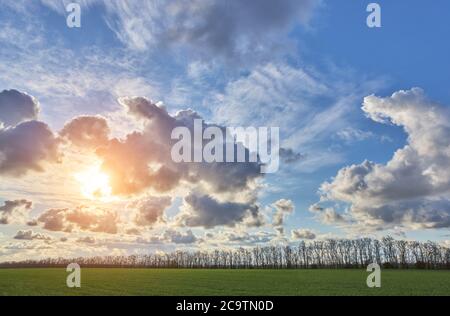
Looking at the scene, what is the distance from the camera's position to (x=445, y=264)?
195125 mm
